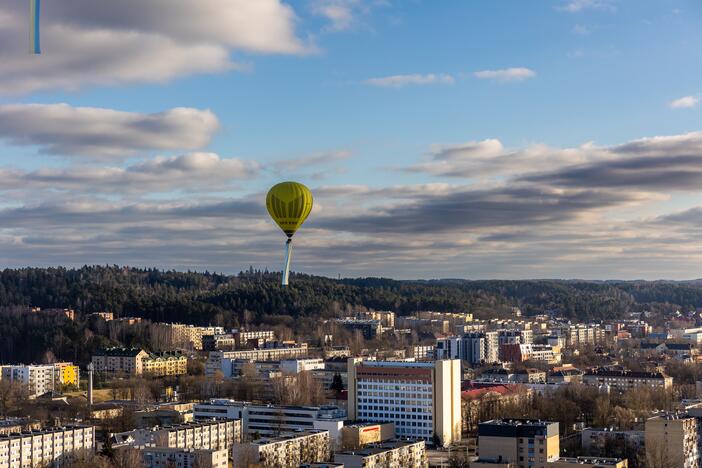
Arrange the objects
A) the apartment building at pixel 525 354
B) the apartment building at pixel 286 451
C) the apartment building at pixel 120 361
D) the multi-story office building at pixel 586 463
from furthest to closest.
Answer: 1. the apartment building at pixel 525 354
2. the apartment building at pixel 120 361
3. the apartment building at pixel 286 451
4. the multi-story office building at pixel 586 463

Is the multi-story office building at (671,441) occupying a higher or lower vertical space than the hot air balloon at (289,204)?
lower

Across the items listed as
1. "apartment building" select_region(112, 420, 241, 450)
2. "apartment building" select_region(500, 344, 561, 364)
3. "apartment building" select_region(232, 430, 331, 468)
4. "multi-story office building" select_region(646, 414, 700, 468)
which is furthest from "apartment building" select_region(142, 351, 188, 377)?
"multi-story office building" select_region(646, 414, 700, 468)

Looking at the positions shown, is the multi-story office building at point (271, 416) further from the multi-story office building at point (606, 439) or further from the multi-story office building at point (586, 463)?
the multi-story office building at point (586, 463)

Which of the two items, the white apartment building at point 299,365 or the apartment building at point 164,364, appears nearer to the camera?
the white apartment building at point 299,365

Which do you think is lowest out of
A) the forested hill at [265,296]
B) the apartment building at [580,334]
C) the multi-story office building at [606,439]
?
the multi-story office building at [606,439]

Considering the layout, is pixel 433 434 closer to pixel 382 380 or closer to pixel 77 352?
pixel 382 380

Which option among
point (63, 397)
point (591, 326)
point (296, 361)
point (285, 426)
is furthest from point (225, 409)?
point (591, 326)

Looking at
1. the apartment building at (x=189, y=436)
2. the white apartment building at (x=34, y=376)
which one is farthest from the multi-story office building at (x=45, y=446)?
the white apartment building at (x=34, y=376)
